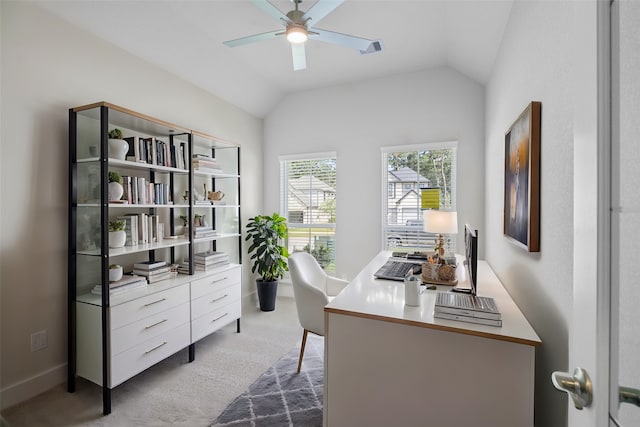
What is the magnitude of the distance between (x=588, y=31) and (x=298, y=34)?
1875 mm

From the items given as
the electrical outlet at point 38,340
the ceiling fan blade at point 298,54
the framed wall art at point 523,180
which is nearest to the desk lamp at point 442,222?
the framed wall art at point 523,180

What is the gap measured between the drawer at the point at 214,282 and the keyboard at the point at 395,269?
1.59 metres

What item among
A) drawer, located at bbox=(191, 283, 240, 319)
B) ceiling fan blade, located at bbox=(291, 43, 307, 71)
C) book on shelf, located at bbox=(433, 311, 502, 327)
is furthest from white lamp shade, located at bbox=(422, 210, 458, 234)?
drawer, located at bbox=(191, 283, 240, 319)

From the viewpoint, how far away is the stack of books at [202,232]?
2913 mm

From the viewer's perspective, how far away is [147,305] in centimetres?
216

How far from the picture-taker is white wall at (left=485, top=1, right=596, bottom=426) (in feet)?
3.55

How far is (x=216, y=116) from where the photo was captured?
357 cm

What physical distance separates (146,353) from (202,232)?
1.19 meters

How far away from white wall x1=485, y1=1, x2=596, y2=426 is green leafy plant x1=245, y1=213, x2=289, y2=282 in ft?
8.50

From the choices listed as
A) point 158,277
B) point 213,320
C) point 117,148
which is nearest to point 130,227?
point 158,277

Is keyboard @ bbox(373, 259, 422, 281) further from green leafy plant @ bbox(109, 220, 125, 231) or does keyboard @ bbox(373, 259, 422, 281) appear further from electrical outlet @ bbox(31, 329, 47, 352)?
electrical outlet @ bbox(31, 329, 47, 352)

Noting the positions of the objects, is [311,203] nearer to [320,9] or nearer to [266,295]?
[266,295]

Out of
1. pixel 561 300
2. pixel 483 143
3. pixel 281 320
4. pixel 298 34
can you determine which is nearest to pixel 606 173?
pixel 561 300

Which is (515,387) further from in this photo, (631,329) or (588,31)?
(588,31)
